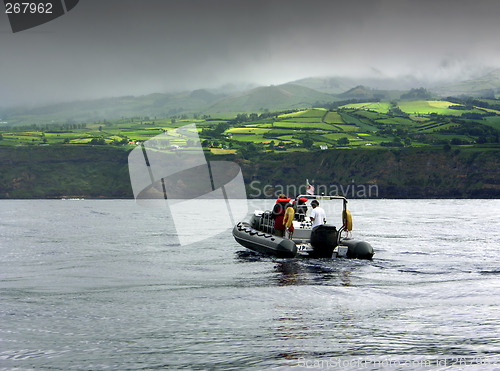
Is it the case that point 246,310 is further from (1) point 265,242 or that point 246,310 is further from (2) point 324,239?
(1) point 265,242

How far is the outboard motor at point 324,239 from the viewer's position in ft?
65.2

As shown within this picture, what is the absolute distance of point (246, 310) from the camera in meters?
13.2

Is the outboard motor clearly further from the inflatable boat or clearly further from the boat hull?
the boat hull

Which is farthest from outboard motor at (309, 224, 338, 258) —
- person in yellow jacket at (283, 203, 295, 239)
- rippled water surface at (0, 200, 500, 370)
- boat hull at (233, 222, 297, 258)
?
person in yellow jacket at (283, 203, 295, 239)

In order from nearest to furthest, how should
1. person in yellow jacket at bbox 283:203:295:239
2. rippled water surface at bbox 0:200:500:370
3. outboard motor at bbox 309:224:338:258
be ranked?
rippled water surface at bbox 0:200:500:370 → outboard motor at bbox 309:224:338:258 → person in yellow jacket at bbox 283:203:295:239

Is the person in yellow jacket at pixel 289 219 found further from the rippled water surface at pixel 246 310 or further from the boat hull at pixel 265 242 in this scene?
the rippled water surface at pixel 246 310

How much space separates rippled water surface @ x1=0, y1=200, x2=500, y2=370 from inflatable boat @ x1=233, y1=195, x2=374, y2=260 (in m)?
0.52

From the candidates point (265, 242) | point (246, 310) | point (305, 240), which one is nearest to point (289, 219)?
point (265, 242)

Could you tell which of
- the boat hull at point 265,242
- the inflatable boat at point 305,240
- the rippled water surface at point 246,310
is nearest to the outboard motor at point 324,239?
the inflatable boat at point 305,240

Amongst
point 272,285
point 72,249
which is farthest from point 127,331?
point 72,249

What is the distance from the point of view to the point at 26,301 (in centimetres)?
1440

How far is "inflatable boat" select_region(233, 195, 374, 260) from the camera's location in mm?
20062

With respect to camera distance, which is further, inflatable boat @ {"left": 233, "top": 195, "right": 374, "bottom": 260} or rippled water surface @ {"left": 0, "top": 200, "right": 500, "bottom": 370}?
inflatable boat @ {"left": 233, "top": 195, "right": 374, "bottom": 260}

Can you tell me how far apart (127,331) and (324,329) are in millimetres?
4074
